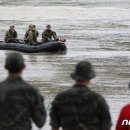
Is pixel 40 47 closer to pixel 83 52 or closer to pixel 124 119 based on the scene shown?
pixel 83 52

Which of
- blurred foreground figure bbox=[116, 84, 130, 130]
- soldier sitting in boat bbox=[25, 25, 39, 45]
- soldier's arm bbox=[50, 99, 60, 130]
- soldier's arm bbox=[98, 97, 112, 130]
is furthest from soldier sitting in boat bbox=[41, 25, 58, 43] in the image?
soldier's arm bbox=[98, 97, 112, 130]

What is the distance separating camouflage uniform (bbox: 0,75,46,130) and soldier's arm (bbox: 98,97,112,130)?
0.63 metres

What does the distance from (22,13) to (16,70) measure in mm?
54763

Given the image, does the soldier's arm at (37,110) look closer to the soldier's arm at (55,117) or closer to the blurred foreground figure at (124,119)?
the soldier's arm at (55,117)

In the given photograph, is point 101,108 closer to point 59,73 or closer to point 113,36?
point 59,73

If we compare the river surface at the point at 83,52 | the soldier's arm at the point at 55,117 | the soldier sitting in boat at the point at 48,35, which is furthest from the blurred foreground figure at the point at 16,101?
the soldier sitting in boat at the point at 48,35

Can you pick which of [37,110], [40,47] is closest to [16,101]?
[37,110]

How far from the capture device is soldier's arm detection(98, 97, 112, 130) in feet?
21.6

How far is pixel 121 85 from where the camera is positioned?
20188 millimetres

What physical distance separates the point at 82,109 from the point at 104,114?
0.74 feet

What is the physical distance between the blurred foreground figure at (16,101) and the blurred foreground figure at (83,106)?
0.29m

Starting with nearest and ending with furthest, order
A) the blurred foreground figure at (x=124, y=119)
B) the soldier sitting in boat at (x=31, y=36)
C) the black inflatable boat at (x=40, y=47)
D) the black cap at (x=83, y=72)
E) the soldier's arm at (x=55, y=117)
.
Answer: the black cap at (x=83, y=72)
the soldier's arm at (x=55, y=117)
the blurred foreground figure at (x=124, y=119)
the black inflatable boat at (x=40, y=47)
the soldier sitting in boat at (x=31, y=36)

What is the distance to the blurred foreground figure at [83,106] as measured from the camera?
6.59 meters

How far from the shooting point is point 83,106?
6.63m
